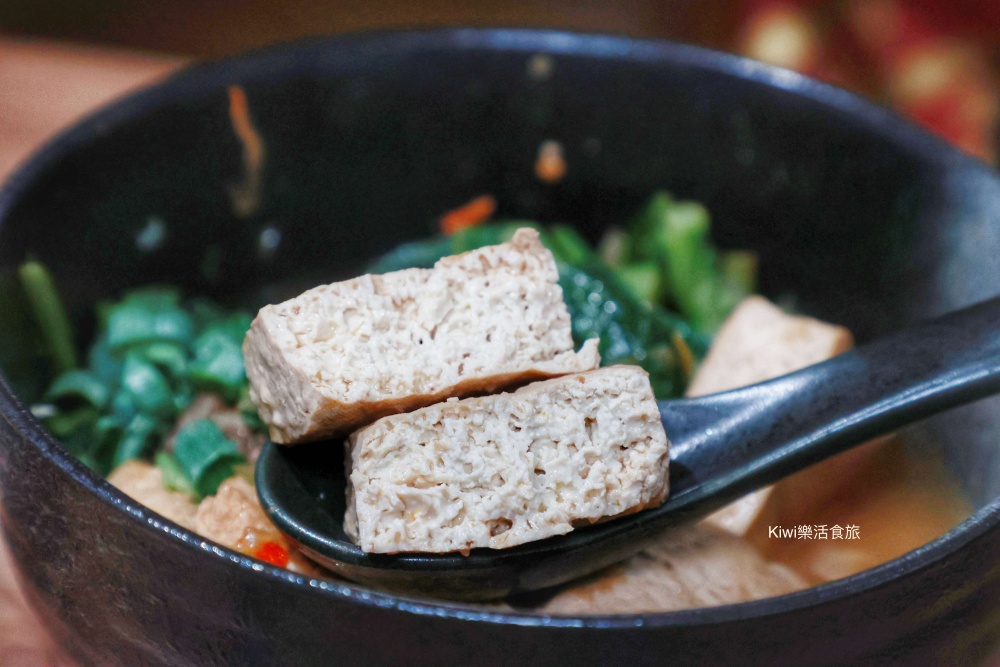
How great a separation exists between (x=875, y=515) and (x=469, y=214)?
0.71 metres

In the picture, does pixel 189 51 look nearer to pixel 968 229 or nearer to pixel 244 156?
pixel 244 156

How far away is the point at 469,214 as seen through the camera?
57.0 inches

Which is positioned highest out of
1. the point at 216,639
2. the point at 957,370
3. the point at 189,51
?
the point at 189,51

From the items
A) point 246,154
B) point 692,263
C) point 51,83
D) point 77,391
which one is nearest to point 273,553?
point 77,391

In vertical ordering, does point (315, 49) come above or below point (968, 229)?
above

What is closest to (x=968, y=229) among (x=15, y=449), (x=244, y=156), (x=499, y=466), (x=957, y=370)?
(x=957, y=370)

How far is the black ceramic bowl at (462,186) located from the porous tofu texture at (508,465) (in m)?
0.21

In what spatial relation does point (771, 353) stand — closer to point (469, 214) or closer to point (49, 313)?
point (469, 214)

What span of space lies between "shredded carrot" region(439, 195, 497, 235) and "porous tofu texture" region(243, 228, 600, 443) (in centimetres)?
55

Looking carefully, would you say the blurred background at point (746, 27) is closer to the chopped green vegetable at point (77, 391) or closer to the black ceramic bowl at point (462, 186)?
the black ceramic bowl at point (462, 186)

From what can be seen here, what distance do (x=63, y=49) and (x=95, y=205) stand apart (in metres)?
1.10

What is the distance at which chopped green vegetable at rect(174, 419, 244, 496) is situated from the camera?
40.1 inches

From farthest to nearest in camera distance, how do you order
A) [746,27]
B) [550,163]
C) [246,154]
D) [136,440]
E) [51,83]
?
[746,27] → [51,83] → [550,163] → [246,154] → [136,440]

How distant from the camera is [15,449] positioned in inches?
30.6
